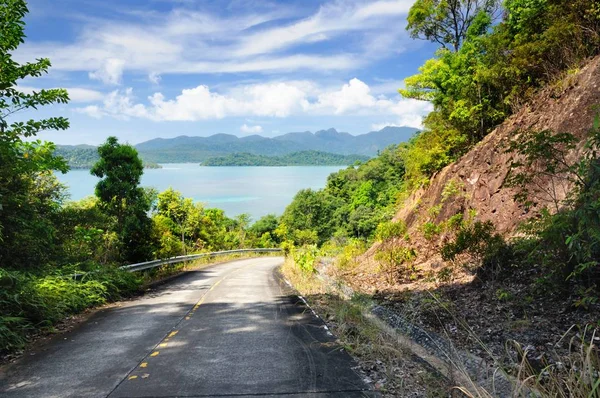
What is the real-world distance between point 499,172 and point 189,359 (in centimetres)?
1056

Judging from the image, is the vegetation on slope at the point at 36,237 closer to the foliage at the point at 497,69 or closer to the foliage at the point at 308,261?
the foliage at the point at 308,261

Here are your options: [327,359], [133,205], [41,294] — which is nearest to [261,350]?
[327,359]

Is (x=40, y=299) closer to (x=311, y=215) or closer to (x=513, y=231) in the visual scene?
(x=513, y=231)

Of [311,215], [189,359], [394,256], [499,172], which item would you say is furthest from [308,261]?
[311,215]

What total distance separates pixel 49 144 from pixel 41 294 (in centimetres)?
343

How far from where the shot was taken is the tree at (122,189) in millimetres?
18391

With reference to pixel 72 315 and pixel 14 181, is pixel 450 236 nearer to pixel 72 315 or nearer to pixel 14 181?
pixel 72 315

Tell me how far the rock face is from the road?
5837mm

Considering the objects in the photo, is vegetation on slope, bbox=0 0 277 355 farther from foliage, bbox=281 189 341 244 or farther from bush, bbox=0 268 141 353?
foliage, bbox=281 189 341 244

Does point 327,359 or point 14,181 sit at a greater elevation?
point 14,181

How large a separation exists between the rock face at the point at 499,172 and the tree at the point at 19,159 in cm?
1038

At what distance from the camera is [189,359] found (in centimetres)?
576

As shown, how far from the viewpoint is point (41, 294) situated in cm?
824

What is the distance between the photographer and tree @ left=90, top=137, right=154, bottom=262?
60.3ft
